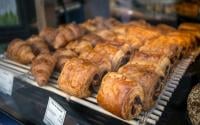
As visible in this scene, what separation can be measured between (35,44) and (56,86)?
0.44m

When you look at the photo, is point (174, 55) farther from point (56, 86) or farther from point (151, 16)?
point (151, 16)

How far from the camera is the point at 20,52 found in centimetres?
179

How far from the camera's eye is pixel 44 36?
2.02 metres

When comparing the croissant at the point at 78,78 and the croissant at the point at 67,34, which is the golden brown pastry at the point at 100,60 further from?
the croissant at the point at 67,34

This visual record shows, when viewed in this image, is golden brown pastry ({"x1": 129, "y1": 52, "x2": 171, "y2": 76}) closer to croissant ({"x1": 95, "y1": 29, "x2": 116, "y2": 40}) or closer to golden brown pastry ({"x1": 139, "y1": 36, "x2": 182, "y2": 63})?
golden brown pastry ({"x1": 139, "y1": 36, "x2": 182, "y2": 63})

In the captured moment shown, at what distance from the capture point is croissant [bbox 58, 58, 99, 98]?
140cm

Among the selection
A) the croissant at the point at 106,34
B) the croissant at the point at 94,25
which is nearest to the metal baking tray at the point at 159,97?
the croissant at the point at 106,34

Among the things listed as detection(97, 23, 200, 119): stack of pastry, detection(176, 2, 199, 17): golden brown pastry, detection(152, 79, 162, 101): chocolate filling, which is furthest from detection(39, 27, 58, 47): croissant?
detection(176, 2, 199, 17): golden brown pastry

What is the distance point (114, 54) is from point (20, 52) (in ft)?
1.91

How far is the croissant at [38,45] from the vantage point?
72.8 inches

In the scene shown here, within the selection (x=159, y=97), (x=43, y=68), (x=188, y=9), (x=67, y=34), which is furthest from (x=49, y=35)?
(x=188, y=9)

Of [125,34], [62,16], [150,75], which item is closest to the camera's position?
[150,75]

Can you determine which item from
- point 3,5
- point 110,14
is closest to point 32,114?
point 3,5

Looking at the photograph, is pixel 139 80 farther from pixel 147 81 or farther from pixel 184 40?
pixel 184 40
